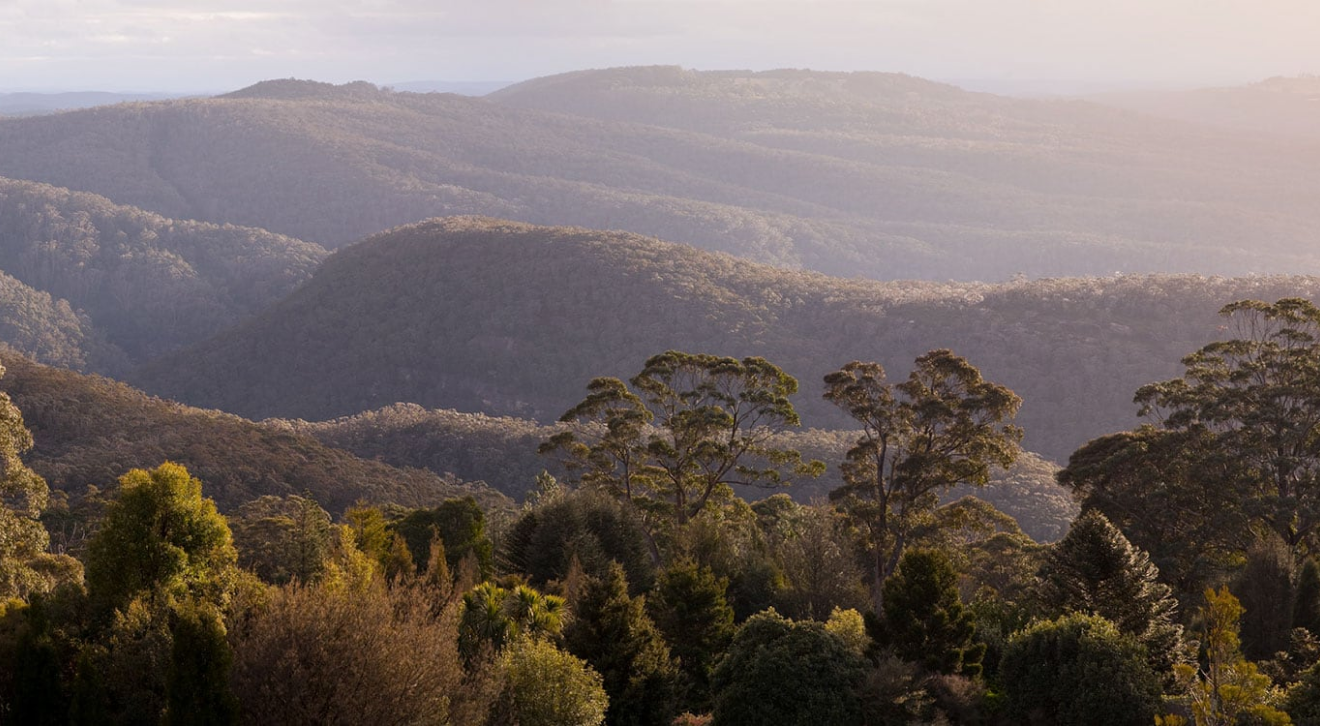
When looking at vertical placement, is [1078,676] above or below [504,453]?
above

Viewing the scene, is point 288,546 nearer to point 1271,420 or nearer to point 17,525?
point 17,525

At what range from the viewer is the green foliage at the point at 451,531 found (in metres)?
37.7

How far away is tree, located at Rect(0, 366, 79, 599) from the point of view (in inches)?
910

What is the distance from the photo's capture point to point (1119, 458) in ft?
117

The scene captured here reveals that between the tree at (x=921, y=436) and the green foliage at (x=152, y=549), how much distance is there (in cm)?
1989

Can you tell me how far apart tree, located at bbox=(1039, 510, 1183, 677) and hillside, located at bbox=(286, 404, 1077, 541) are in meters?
48.7

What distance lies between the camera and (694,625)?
2802cm

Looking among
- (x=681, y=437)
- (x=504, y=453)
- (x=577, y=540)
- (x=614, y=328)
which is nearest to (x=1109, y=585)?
(x=577, y=540)

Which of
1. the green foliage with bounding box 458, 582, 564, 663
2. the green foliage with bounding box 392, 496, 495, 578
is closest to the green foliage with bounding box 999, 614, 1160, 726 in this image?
the green foliage with bounding box 458, 582, 564, 663

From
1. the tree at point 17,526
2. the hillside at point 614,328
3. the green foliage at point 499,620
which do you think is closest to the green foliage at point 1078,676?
the green foliage at point 499,620

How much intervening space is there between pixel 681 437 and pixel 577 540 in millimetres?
8409

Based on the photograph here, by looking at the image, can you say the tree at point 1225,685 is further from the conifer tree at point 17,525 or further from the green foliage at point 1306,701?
the conifer tree at point 17,525

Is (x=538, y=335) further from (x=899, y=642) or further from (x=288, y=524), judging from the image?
(x=899, y=642)

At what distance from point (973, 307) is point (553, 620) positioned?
418ft
